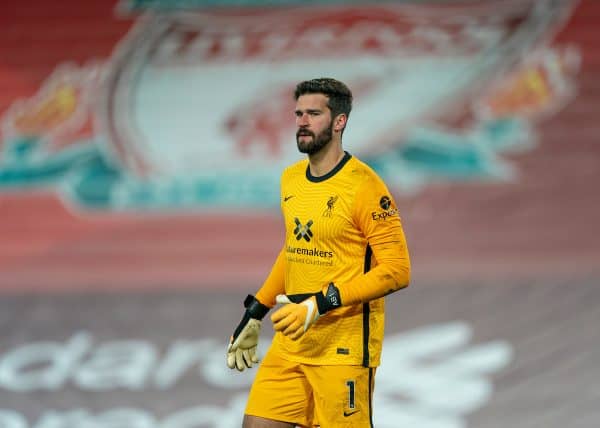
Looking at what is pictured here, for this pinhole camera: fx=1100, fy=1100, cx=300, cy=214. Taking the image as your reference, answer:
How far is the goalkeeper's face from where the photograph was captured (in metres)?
3.88

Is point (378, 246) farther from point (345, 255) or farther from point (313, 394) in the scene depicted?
point (313, 394)

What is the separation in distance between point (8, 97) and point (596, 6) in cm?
404

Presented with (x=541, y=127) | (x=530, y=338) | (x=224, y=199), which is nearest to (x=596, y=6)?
(x=541, y=127)

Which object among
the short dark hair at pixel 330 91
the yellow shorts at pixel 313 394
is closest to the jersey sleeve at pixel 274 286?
the yellow shorts at pixel 313 394

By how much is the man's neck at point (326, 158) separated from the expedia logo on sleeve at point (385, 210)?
235mm

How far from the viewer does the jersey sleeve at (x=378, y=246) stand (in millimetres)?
3781

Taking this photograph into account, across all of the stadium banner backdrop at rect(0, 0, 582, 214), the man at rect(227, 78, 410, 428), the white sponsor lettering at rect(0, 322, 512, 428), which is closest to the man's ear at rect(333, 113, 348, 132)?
the man at rect(227, 78, 410, 428)

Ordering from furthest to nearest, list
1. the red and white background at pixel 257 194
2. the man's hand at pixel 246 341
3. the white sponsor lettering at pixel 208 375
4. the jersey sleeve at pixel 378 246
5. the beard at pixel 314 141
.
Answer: the red and white background at pixel 257 194, the white sponsor lettering at pixel 208 375, the man's hand at pixel 246 341, the beard at pixel 314 141, the jersey sleeve at pixel 378 246

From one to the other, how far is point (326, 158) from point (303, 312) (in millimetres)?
607

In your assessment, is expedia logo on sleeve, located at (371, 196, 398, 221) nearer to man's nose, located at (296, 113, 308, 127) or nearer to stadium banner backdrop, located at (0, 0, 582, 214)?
man's nose, located at (296, 113, 308, 127)

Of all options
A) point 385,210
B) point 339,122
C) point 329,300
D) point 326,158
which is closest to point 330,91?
point 339,122

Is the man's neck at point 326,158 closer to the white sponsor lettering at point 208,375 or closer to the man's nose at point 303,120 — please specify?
the man's nose at point 303,120

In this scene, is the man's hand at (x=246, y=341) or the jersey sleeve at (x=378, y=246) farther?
the man's hand at (x=246, y=341)

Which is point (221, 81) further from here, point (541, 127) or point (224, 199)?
point (541, 127)
